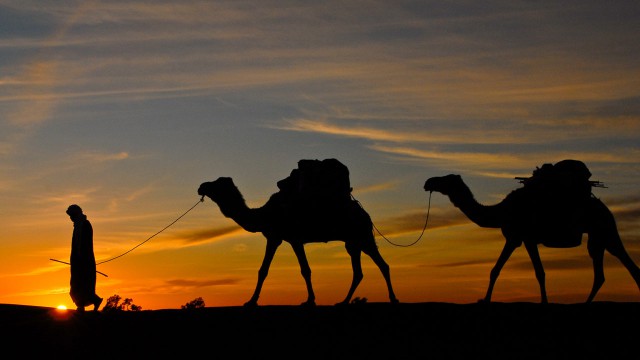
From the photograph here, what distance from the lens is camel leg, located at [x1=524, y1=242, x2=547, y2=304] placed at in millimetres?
23984

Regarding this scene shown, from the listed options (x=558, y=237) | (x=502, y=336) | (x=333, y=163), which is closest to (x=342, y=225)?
(x=333, y=163)

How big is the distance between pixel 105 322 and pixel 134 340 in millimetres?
1890

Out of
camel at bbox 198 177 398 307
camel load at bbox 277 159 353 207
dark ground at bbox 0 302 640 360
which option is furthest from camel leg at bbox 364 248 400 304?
dark ground at bbox 0 302 640 360

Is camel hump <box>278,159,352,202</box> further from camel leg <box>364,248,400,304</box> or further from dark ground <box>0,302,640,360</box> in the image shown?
dark ground <box>0,302,640,360</box>

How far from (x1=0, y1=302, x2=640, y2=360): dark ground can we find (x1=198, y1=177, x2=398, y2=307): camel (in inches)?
103

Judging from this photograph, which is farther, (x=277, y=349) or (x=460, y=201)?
(x=460, y=201)

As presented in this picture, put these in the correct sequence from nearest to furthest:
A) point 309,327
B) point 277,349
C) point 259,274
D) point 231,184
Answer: point 277,349 < point 309,327 < point 259,274 < point 231,184

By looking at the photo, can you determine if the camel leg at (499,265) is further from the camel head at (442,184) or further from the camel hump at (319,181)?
the camel hump at (319,181)

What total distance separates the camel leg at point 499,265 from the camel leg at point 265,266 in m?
4.88

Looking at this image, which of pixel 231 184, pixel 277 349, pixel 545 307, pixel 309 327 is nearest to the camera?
pixel 277 349

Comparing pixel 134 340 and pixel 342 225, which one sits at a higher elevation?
pixel 342 225

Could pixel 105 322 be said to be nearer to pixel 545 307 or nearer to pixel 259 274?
pixel 259 274

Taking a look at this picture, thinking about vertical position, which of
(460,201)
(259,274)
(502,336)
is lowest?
(502,336)

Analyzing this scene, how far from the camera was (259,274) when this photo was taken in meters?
24.5
